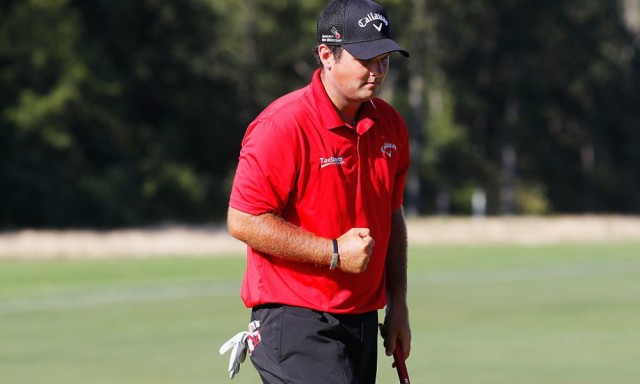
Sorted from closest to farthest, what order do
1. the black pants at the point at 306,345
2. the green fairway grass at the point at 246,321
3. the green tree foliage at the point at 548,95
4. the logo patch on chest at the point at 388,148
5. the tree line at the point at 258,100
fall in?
1. the black pants at the point at 306,345
2. the logo patch on chest at the point at 388,148
3. the green fairway grass at the point at 246,321
4. the tree line at the point at 258,100
5. the green tree foliage at the point at 548,95

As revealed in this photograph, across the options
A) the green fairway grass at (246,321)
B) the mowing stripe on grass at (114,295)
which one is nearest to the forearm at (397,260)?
the green fairway grass at (246,321)

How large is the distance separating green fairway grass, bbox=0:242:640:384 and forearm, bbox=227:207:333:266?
5.92 meters

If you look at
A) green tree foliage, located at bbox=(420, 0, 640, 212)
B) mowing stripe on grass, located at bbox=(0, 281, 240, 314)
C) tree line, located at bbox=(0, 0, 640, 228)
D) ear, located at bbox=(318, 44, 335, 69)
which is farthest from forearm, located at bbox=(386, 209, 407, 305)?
green tree foliage, located at bbox=(420, 0, 640, 212)

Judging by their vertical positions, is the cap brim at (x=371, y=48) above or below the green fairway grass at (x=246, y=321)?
above

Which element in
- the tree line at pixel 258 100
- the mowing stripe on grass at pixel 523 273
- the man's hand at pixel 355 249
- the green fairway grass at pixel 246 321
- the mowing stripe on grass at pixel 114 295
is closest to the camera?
the man's hand at pixel 355 249

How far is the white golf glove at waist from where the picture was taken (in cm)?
594

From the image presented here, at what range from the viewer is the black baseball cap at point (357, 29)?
221 inches

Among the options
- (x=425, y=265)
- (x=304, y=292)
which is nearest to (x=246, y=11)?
(x=425, y=265)

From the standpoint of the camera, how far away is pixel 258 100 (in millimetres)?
60500

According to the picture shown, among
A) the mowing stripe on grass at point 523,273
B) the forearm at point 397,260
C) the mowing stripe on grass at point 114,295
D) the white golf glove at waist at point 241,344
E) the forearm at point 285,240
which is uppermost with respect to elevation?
the forearm at point 285,240

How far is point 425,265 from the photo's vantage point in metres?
26.2

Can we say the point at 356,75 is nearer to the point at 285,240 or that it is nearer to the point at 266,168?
the point at 266,168

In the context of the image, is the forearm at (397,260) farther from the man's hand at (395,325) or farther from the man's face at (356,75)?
the man's face at (356,75)

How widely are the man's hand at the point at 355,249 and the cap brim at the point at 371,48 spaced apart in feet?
2.19
